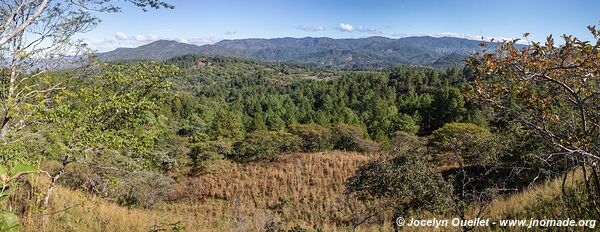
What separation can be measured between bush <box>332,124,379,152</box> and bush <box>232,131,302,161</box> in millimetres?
4254

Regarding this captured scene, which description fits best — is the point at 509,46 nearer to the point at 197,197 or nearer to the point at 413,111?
the point at 197,197

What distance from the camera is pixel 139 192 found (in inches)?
500

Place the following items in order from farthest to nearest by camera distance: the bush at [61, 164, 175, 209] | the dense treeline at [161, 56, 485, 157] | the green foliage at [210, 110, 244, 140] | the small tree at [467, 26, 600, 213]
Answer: the dense treeline at [161, 56, 485, 157]
the green foliage at [210, 110, 244, 140]
the bush at [61, 164, 175, 209]
the small tree at [467, 26, 600, 213]

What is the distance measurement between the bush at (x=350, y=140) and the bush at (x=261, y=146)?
167 inches

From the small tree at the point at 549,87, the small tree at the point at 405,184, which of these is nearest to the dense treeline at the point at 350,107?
the small tree at the point at 405,184

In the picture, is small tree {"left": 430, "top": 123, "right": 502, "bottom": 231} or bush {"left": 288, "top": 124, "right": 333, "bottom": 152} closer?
small tree {"left": 430, "top": 123, "right": 502, "bottom": 231}

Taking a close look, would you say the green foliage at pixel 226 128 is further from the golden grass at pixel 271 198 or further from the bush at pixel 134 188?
the bush at pixel 134 188

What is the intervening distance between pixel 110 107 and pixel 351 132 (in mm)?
24684

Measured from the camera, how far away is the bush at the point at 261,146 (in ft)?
79.5

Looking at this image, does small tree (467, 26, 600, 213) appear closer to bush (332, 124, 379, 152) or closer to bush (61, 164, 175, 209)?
bush (61, 164, 175, 209)

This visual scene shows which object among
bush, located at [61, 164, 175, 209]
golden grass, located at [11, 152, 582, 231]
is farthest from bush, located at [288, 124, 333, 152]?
bush, located at [61, 164, 175, 209]

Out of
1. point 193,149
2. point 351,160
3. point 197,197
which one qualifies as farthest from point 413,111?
point 197,197

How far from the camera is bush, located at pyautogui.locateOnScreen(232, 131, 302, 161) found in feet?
79.5

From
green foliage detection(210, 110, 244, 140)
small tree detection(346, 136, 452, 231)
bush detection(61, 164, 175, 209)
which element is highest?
small tree detection(346, 136, 452, 231)
